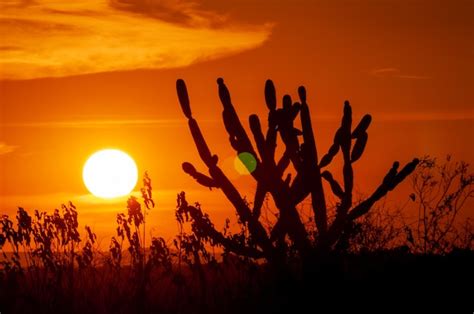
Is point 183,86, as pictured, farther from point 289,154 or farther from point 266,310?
point 266,310

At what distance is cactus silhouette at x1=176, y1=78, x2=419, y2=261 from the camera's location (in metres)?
9.04

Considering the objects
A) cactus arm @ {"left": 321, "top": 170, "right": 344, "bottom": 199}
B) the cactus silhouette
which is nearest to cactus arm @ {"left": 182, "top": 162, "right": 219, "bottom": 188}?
the cactus silhouette

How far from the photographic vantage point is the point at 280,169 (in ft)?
31.0

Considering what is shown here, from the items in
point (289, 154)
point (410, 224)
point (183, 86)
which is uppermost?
point (183, 86)

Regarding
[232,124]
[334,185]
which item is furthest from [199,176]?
→ [334,185]

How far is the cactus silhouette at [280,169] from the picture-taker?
9039 millimetres

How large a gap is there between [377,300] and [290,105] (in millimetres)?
2571

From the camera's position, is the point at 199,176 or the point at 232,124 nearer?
the point at 232,124

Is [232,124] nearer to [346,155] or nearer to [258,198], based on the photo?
[258,198]

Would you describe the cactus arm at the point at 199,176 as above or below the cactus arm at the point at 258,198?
above

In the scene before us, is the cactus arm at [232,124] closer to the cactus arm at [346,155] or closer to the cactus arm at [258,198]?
the cactus arm at [258,198]

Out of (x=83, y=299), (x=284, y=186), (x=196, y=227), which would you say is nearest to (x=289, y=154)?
(x=284, y=186)

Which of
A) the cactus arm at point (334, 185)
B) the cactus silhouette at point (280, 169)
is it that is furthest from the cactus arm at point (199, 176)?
the cactus arm at point (334, 185)

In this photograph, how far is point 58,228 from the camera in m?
9.77
